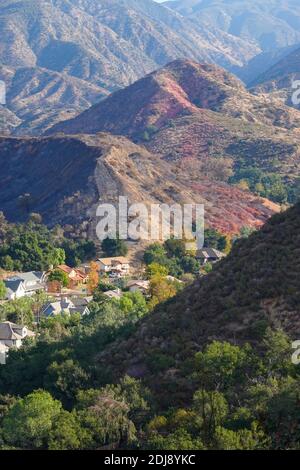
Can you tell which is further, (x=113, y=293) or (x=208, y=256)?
(x=208, y=256)

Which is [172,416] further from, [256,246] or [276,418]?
[256,246]

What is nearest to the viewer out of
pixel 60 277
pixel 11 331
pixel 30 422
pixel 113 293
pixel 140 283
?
pixel 30 422

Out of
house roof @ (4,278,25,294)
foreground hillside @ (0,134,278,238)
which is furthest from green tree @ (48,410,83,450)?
foreground hillside @ (0,134,278,238)

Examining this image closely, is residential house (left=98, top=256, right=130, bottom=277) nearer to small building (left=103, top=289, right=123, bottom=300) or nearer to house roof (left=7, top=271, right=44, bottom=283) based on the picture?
house roof (left=7, top=271, right=44, bottom=283)

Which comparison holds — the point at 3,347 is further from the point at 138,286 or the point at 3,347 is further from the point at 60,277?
the point at 60,277

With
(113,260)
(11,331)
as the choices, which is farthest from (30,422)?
(113,260)
